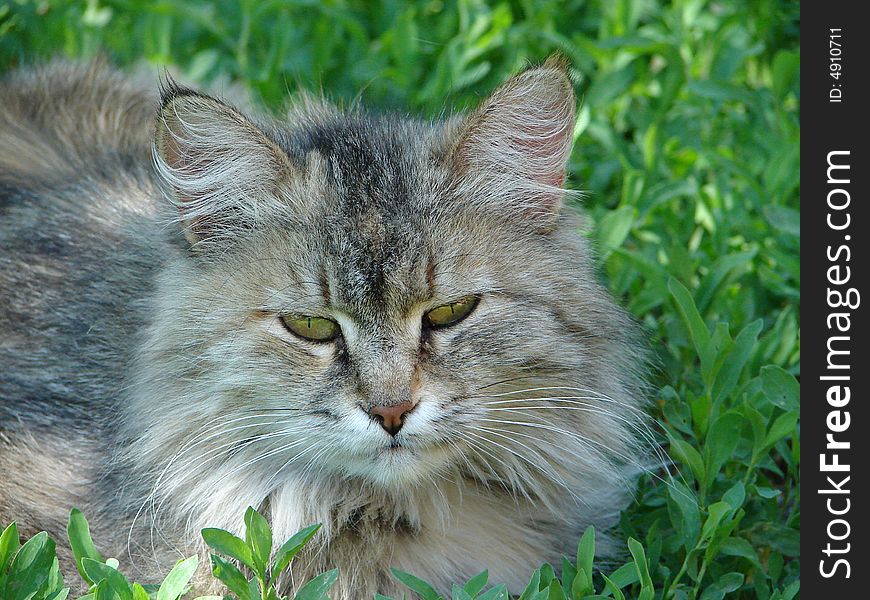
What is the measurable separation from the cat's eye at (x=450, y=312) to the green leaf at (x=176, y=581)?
772 millimetres

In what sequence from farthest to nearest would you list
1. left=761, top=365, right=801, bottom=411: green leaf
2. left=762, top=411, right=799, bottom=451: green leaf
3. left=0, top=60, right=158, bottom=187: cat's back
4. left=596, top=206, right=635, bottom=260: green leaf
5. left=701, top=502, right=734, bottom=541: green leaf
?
left=596, top=206, right=635, bottom=260: green leaf < left=0, top=60, right=158, bottom=187: cat's back < left=761, top=365, right=801, bottom=411: green leaf < left=762, top=411, right=799, bottom=451: green leaf < left=701, top=502, right=734, bottom=541: green leaf

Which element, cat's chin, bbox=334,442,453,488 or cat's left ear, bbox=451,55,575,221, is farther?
cat's left ear, bbox=451,55,575,221

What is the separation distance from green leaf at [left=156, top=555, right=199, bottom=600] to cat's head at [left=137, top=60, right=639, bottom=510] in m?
0.30

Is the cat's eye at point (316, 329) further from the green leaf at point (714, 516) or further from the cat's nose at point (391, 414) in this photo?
the green leaf at point (714, 516)

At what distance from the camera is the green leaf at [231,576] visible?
266cm

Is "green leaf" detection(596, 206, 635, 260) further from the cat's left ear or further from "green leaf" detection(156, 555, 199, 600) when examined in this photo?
"green leaf" detection(156, 555, 199, 600)

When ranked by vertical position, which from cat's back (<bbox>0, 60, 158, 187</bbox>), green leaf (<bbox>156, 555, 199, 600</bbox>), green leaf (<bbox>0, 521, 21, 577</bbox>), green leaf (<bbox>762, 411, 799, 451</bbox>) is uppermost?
cat's back (<bbox>0, 60, 158, 187</bbox>)

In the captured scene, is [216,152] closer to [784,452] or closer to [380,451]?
[380,451]

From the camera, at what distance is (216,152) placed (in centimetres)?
294

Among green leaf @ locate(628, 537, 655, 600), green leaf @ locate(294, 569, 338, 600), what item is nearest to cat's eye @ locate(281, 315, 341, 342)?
green leaf @ locate(294, 569, 338, 600)

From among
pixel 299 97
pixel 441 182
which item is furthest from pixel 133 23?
pixel 441 182

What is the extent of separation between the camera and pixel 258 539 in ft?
8.91

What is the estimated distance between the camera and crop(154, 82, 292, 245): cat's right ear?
288 cm
